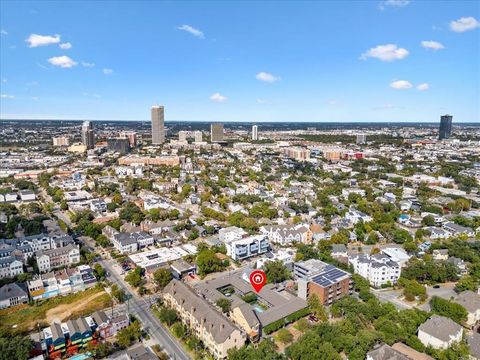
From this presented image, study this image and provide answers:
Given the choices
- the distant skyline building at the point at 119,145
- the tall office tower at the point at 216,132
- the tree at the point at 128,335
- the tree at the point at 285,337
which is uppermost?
the tall office tower at the point at 216,132

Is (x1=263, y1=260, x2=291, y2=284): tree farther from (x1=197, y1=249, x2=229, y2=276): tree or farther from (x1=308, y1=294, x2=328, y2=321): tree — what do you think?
(x1=197, y1=249, x2=229, y2=276): tree

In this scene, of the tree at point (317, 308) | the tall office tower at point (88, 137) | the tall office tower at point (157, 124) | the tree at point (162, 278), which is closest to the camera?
the tree at point (317, 308)

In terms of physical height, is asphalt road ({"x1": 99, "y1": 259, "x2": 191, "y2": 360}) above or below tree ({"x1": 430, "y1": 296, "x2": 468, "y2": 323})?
below

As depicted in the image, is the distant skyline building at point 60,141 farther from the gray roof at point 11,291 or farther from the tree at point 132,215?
the gray roof at point 11,291

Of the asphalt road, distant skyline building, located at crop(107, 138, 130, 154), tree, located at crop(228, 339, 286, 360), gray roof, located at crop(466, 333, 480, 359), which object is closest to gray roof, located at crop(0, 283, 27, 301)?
the asphalt road

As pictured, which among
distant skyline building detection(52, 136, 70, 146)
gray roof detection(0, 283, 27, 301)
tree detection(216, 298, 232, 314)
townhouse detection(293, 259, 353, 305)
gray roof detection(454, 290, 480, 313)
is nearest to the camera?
gray roof detection(454, 290, 480, 313)

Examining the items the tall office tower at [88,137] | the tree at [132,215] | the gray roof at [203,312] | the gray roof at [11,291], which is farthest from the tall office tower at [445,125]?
the gray roof at [11,291]
